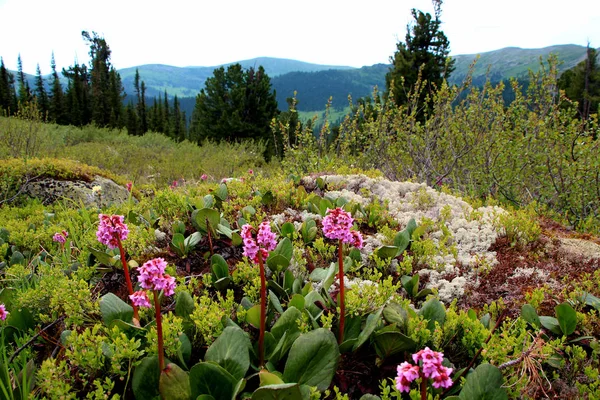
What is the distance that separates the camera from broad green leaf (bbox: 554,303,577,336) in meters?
1.96

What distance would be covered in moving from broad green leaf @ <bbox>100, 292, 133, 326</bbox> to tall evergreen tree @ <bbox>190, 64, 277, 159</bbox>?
25673 mm

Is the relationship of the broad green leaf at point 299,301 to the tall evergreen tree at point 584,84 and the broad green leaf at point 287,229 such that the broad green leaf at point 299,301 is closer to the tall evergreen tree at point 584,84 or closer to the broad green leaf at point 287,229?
the broad green leaf at point 287,229

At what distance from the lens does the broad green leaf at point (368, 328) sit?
1826 mm

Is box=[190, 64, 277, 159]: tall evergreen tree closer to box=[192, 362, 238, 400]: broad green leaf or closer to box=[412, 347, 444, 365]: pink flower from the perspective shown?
box=[192, 362, 238, 400]: broad green leaf

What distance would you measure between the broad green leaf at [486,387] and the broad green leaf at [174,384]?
1.08 meters

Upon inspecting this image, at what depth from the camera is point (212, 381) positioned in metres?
1.54

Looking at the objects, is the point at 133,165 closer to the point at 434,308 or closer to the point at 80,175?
the point at 80,175

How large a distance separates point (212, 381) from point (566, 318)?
178cm

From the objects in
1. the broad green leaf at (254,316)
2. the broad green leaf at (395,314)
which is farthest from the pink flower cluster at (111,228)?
the broad green leaf at (395,314)

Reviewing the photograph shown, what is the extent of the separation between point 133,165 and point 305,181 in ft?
32.4

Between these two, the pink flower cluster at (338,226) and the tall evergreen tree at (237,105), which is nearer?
the pink flower cluster at (338,226)

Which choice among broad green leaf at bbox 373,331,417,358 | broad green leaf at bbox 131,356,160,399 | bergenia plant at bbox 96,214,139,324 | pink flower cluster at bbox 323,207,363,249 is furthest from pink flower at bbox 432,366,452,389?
bergenia plant at bbox 96,214,139,324

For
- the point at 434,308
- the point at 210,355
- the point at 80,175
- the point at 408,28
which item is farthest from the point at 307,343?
the point at 408,28

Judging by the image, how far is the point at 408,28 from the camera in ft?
78.9
